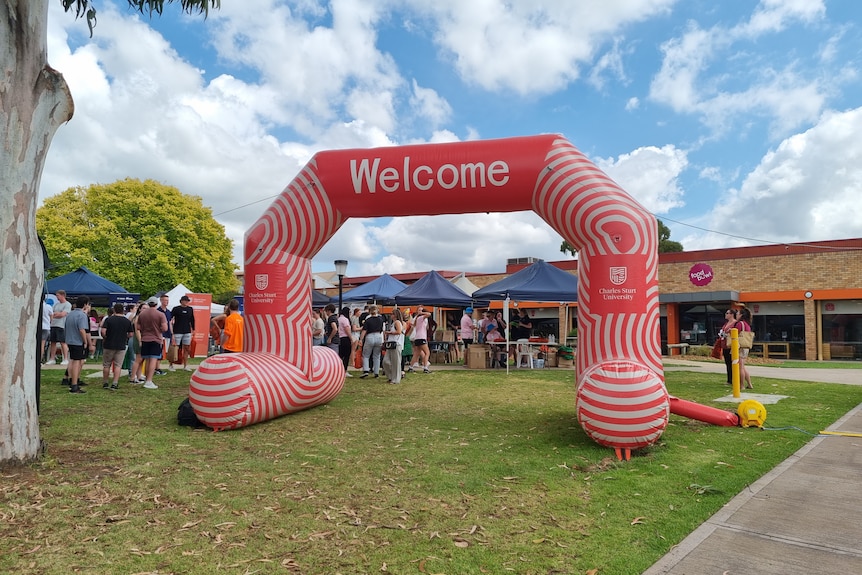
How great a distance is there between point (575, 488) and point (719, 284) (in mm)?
22044

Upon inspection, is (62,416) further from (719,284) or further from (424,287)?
(719,284)

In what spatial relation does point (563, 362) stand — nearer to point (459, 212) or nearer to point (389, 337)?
point (389, 337)

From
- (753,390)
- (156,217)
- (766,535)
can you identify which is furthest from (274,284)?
(156,217)

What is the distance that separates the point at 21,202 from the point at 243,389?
293 centimetres

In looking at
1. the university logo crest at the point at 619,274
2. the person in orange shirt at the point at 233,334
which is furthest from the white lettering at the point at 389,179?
the person in orange shirt at the point at 233,334

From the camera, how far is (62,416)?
291 inches

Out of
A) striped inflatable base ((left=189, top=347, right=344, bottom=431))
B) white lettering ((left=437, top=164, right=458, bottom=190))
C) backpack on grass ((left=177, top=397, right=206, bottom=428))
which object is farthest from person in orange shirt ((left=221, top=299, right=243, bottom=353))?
white lettering ((left=437, top=164, right=458, bottom=190))

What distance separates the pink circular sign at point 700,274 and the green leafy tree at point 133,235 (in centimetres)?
2634

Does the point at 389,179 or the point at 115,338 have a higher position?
the point at 389,179

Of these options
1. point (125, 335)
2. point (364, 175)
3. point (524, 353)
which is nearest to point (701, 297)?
point (524, 353)

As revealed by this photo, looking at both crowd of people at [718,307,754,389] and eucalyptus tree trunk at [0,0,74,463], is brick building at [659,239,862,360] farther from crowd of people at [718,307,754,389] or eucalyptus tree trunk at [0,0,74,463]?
eucalyptus tree trunk at [0,0,74,463]

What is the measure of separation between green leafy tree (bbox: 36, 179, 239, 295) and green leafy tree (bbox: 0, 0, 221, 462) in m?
29.0

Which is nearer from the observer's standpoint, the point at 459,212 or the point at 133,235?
the point at 459,212

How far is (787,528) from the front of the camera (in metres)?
3.78
